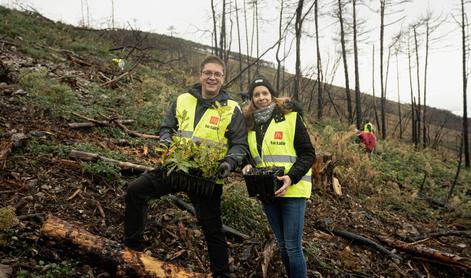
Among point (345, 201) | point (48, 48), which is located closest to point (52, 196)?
point (345, 201)

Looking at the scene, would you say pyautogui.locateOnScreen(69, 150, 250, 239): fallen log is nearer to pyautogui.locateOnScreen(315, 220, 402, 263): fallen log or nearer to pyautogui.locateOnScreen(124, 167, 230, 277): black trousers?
pyautogui.locateOnScreen(124, 167, 230, 277): black trousers

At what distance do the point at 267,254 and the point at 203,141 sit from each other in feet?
6.15

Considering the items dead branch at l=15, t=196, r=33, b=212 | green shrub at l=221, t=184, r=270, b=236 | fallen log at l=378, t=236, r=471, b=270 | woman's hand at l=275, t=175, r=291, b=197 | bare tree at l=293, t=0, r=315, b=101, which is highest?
bare tree at l=293, t=0, r=315, b=101

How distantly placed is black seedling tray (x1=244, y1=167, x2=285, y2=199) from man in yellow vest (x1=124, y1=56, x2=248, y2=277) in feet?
0.61

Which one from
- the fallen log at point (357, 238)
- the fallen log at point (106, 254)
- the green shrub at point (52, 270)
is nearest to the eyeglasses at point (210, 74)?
the fallen log at point (106, 254)

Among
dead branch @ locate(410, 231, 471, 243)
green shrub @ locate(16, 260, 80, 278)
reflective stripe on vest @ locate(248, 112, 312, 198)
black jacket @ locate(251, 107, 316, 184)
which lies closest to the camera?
green shrub @ locate(16, 260, 80, 278)

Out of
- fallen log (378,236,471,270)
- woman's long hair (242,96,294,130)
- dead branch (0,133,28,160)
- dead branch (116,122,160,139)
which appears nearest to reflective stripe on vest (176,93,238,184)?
woman's long hair (242,96,294,130)

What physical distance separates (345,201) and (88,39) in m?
14.4

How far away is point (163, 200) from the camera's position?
4.48 m

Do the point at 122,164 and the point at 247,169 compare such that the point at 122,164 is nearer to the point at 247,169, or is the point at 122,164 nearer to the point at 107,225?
the point at 107,225

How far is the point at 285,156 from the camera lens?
2.92 meters

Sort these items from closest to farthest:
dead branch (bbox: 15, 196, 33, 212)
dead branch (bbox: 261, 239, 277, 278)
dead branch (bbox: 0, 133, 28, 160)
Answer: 1. dead branch (bbox: 15, 196, 33, 212)
2. dead branch (bbox: 261, 239, 277, 278)
3. dead branch (bbox: 0, 133, 28, 160)

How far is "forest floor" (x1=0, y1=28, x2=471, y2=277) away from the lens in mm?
2916

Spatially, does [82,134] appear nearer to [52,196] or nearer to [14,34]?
[52,196]
